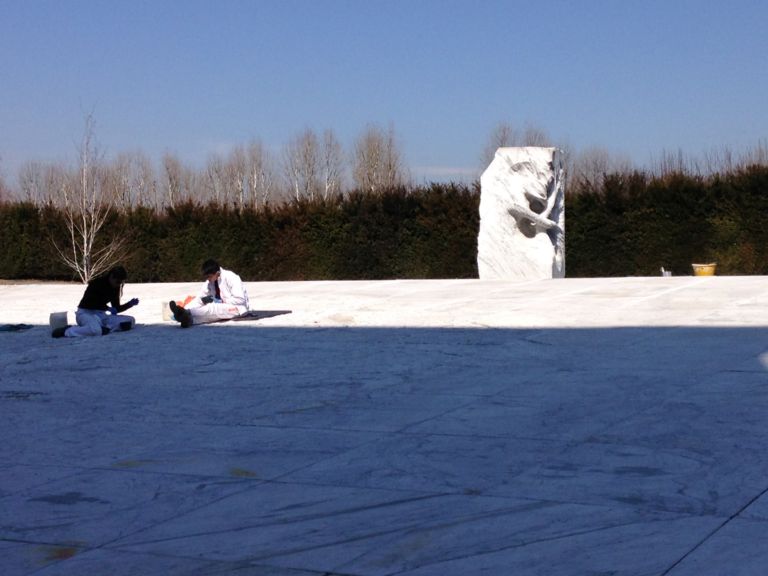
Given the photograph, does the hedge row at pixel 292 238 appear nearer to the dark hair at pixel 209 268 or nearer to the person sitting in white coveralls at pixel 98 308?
the dark hair at pixel 209 268

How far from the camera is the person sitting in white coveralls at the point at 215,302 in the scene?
12.4 meters

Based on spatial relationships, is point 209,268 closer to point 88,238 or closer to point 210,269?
point 210,269

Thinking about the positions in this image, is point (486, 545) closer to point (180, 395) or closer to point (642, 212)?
point (180, 395)

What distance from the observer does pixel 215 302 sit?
1266cm

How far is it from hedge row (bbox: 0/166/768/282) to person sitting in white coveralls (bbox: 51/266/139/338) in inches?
468

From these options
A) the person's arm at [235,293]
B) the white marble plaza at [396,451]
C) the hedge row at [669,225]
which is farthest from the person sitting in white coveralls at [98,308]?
the hedge row at [669,225]

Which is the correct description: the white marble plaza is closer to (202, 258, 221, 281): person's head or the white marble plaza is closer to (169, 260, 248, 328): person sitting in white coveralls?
(169, 260, 248, 328): person sitting in white coveralls

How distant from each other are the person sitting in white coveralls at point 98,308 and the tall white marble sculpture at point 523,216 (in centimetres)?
911

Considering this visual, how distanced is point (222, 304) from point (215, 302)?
0.32 ft

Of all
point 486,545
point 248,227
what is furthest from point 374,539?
point 248,227

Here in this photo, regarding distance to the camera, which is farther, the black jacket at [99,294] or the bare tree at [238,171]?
the bare tree at [238,171]

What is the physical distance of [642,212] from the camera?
70.2 ft

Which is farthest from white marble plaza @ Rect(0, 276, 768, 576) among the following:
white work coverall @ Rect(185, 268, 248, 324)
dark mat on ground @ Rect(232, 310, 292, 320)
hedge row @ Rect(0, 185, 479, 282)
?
hedge row @ Rect(0, 185, 479, 282)

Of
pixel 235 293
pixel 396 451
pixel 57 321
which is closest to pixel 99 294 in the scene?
pixel 57 321
